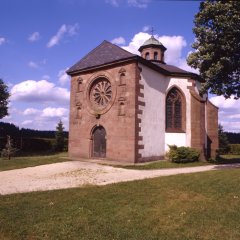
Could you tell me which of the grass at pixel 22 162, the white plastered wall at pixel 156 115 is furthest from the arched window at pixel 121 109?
the grass at pixel 22 162

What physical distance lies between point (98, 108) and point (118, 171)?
7747 millimetres

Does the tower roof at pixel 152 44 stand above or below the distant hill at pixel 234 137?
above

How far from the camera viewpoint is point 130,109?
65.8 feet

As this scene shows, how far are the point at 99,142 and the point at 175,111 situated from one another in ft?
23.6

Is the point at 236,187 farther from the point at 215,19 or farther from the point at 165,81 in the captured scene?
the point at 165,81

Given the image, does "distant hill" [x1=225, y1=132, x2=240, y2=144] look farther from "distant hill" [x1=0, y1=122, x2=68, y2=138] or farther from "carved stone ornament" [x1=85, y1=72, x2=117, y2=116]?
"carved stone ornament" [x1=85, y1=72, x2=117, y2=116]

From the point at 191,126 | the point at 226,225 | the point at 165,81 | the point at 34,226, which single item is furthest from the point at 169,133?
the point at 34,226

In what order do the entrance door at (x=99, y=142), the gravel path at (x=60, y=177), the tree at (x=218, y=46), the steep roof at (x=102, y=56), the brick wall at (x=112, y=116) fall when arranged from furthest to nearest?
the entrance door at (x=99, y=142)
the steep roof at (x=102, y=56)
the brick wall at (x=112, y=116)
the tree at (x=218, y=46)
the gravel path at (x=60, y=177)

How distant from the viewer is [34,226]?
7125 millimetres

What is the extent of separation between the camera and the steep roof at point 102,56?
21.4m

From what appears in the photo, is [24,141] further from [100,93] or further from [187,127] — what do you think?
[187,127]

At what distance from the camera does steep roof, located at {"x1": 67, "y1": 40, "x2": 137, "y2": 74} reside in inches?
844

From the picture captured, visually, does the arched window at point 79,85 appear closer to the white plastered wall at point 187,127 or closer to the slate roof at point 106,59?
the slate roof at point 106,59

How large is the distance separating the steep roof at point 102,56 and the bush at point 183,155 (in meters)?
7.87
